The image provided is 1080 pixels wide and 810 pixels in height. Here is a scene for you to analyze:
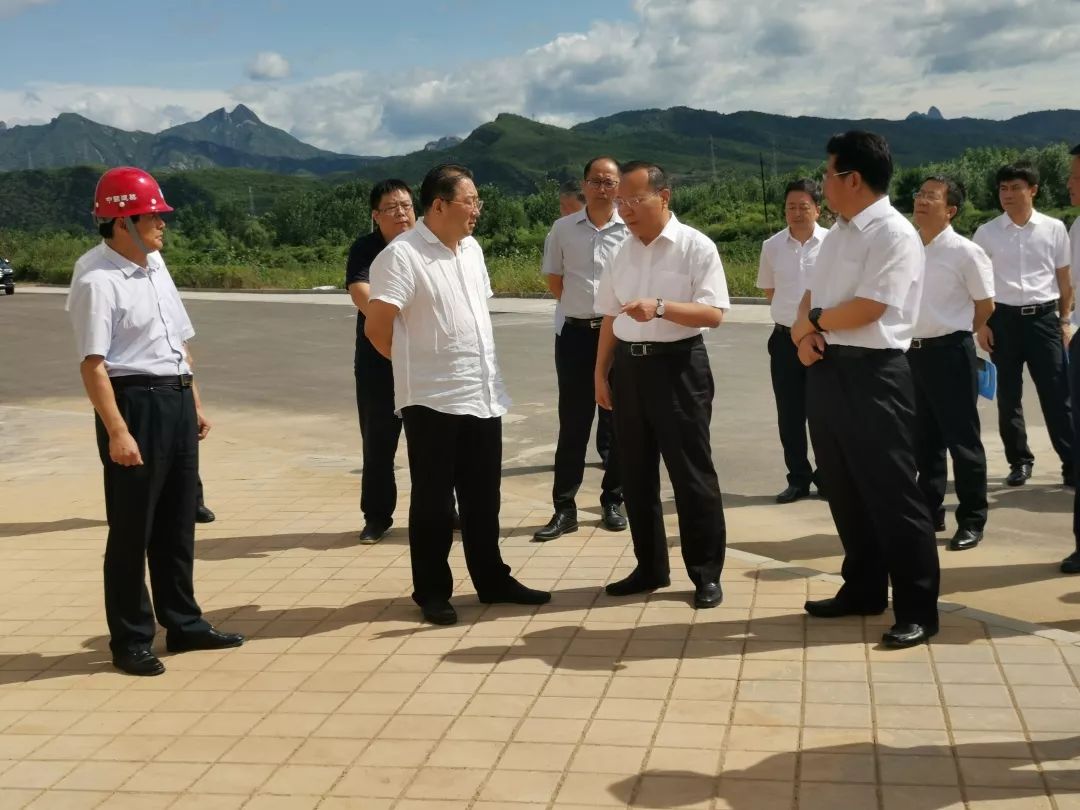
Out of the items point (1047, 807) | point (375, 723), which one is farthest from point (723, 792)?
point (375, 723)

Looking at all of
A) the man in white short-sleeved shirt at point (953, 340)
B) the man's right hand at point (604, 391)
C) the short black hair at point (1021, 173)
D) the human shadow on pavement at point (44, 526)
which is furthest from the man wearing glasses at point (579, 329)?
the human shadow on pavement at point (44, 526)

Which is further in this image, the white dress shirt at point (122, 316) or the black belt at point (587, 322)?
the black belt at point (587, 322)

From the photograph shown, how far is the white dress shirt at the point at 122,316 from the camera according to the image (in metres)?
5.05

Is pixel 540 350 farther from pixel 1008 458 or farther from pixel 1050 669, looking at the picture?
pixel 1050 669

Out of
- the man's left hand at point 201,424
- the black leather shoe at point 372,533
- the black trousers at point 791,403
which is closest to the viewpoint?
the man's left hand at point 201,424

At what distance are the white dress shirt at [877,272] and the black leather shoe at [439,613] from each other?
205 centimetres

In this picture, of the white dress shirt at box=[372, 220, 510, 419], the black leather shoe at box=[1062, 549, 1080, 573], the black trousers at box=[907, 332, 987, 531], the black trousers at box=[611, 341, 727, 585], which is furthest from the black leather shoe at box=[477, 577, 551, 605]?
the black leather shoe at box=[1062, 549, 1080, 573]

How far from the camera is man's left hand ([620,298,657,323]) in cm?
566

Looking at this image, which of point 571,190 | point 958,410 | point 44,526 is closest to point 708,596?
point 958,410

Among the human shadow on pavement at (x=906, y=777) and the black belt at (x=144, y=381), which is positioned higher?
the black belt at (x=144, y=381)

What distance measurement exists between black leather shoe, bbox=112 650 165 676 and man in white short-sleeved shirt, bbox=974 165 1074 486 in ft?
18.3

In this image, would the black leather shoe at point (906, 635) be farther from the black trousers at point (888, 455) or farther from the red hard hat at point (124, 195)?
the red hard hat at point (124, 195)

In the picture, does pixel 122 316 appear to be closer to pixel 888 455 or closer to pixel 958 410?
pixel 888 455

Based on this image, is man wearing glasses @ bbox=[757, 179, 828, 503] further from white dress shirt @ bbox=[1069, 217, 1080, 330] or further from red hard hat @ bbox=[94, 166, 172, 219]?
red hard hat @ bbox=[94, 166, 172, 219]
